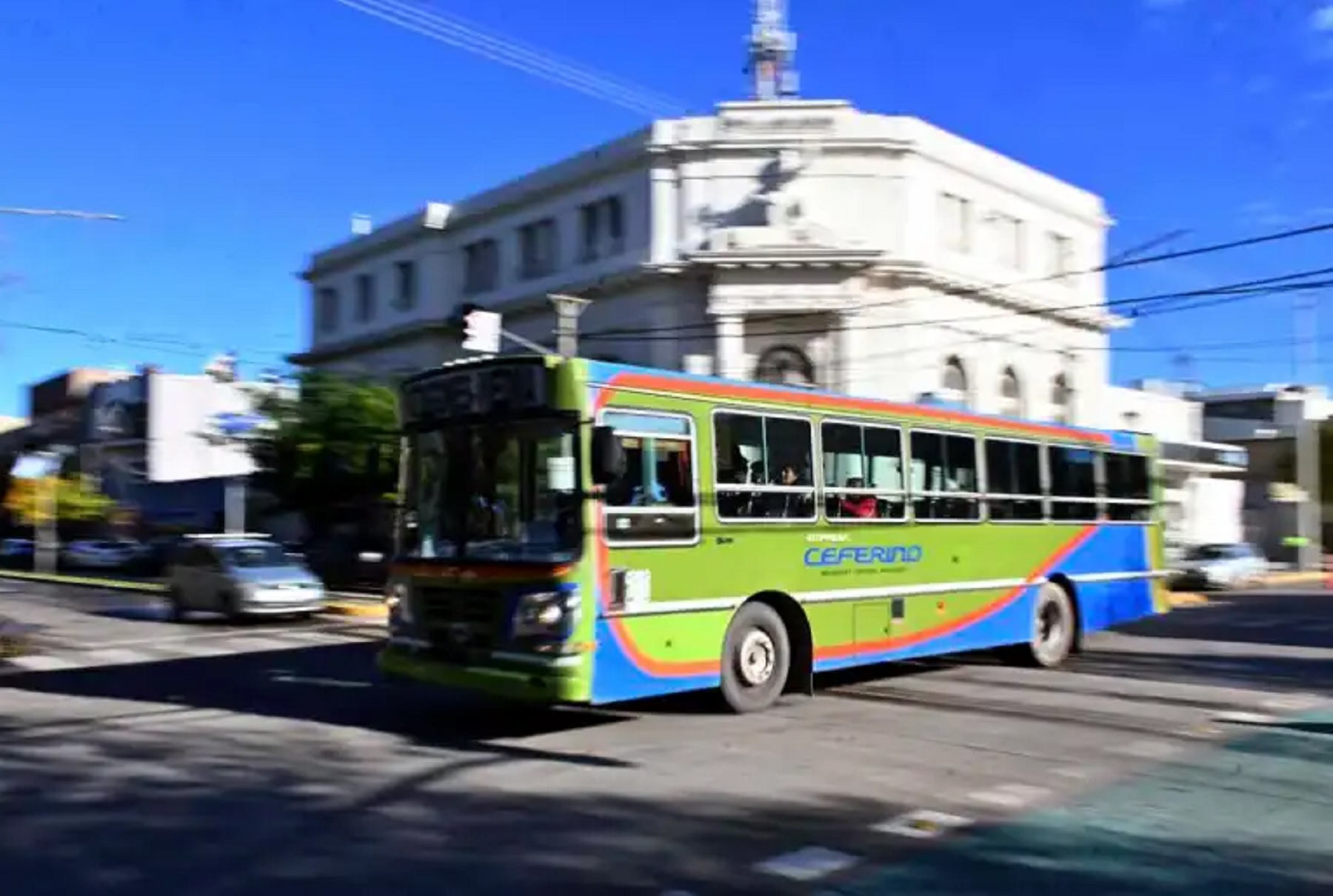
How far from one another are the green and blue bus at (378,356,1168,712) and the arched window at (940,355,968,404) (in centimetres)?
2493

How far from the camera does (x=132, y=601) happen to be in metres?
29.3

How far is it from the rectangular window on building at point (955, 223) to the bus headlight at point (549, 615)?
31.4 m

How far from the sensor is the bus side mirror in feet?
29.8

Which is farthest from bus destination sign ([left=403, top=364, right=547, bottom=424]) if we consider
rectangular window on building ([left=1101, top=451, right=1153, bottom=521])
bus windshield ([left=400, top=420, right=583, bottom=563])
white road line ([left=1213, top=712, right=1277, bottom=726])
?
rectangular window on building ([left=1101, top=451, right=1153, bottom=521])

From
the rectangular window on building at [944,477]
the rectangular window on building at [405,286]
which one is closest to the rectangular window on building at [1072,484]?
the rectangular window on building at [944,477]

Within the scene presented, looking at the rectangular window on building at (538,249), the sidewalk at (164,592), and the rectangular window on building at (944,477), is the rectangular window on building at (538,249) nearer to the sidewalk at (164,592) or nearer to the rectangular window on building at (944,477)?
the sidewalk at (164,592)

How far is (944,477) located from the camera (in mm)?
13133

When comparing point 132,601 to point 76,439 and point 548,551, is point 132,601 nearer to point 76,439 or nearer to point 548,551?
point 548,551

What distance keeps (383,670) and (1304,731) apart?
25.2ft

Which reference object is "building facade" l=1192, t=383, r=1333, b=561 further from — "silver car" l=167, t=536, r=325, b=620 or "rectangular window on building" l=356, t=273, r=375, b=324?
"silver car" l=167, t=536, r=325, b=620

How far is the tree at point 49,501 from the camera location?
Result: 3234 centimetres

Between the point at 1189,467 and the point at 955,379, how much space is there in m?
14.8

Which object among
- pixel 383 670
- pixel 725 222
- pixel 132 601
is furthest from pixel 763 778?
pixel 725 222

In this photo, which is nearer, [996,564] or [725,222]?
[996,564]
